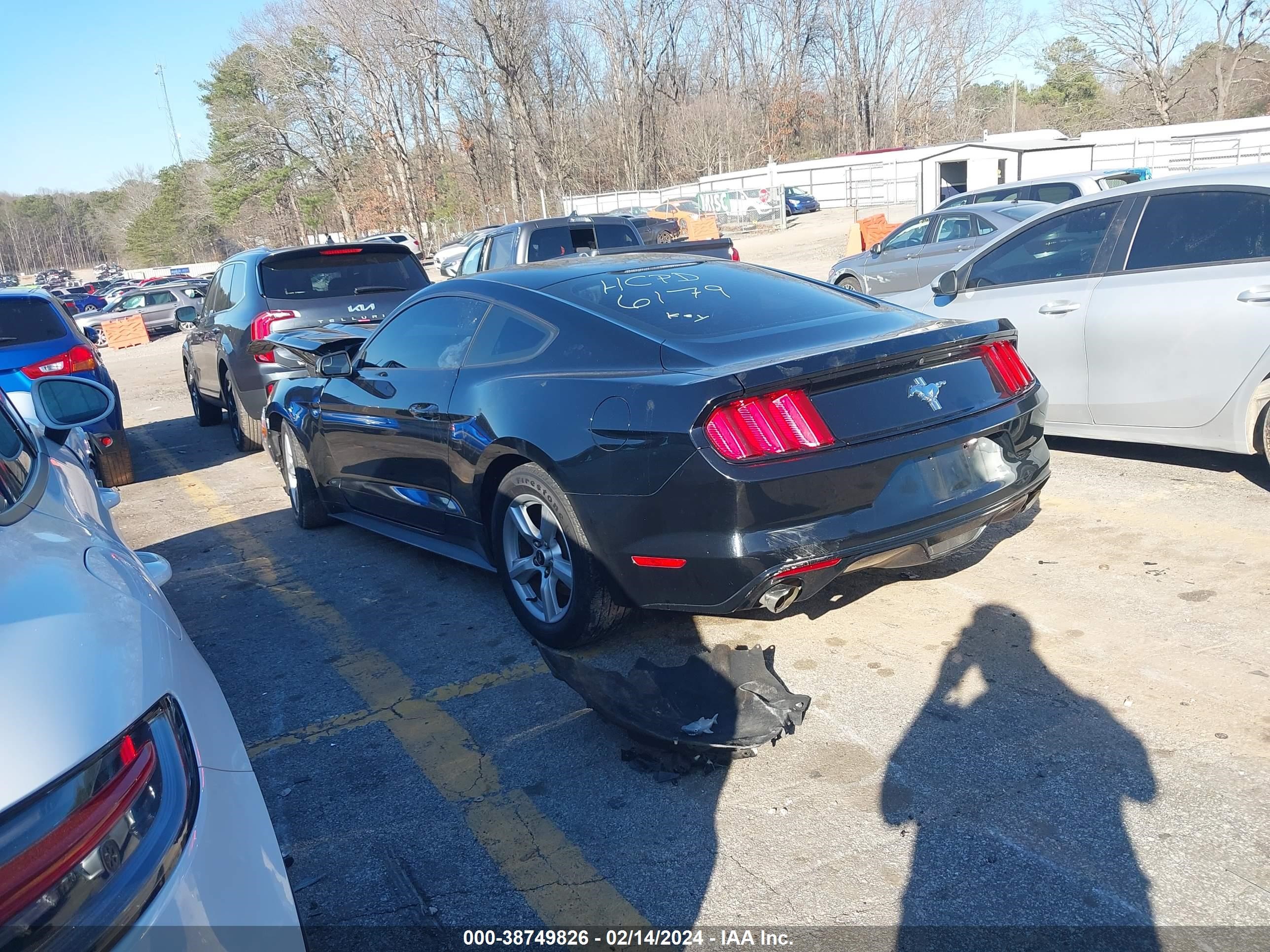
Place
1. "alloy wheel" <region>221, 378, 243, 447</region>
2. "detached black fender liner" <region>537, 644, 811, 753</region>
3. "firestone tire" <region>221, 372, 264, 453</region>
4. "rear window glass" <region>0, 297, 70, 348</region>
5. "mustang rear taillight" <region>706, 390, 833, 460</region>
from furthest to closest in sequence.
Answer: "alloy wheel" <region>221, 378, 243, 447</region>
"firestone tire" <region>221, 372, 264, 453</region>
"rear window glass" <region>0, 297, 70, 348</region>
"mustang rear taillight" <region>706, 390, 833, 460</region>
"detached black fender liner" <region>537, 644, 811, 753</region>

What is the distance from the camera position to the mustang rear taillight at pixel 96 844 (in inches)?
49.0

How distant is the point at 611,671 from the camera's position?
3840 millimetres

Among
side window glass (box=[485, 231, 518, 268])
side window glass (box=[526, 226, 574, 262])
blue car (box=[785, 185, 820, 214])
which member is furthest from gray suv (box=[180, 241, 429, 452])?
blue car (box=[785, 185, 820, 214])

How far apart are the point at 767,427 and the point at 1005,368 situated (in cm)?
129

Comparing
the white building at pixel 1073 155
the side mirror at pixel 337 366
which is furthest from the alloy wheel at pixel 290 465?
the white building at pixel 1073 155

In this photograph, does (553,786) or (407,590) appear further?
(407,590)

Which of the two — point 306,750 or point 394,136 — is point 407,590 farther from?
point 394,136

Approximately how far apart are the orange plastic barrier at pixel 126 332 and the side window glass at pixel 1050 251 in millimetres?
27322

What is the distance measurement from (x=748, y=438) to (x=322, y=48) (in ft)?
198

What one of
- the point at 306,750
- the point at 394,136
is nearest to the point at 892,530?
the point at 306,750

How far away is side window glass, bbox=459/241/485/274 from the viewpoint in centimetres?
1347

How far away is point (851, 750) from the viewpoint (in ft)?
10.7

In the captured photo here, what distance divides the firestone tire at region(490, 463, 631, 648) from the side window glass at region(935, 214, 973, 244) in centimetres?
1084

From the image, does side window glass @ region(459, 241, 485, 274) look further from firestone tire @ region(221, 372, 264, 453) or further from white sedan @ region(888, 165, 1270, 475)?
white sedan @ region(888, 165, 1270, 475)
